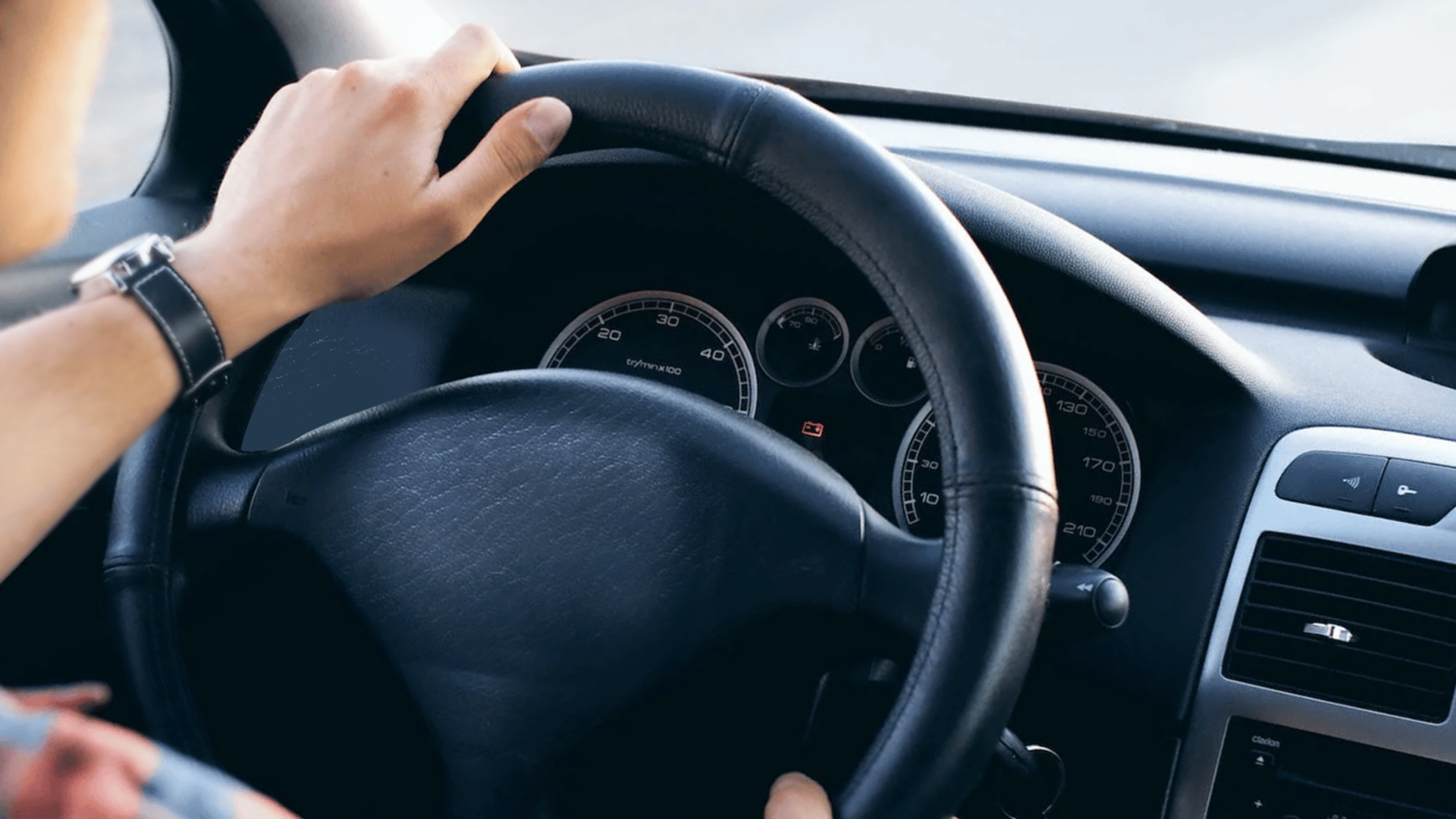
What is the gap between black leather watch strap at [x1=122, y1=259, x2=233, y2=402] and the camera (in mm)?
992

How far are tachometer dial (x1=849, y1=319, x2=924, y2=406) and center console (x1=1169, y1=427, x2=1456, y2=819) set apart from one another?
360 millimetres

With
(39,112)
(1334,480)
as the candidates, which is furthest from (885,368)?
(39,112)

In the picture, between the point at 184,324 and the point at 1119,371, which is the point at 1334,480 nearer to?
the point at 1119,371

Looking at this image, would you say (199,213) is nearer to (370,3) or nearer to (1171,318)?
(370,3)

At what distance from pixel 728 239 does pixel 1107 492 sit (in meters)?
0.47

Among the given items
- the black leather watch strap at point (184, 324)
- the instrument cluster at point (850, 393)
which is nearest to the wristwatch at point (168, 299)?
the black leather watch strap at point (184, 324)

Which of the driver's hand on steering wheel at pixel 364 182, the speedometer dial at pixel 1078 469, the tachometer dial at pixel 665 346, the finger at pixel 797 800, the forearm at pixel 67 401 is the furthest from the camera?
the tachometer dial at pixel 665 346

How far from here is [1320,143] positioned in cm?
192

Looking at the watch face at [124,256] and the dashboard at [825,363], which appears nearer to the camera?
the watch face at [124,256]

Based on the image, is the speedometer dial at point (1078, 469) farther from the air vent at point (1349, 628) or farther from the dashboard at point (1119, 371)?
the air vent at point (1349, 628)

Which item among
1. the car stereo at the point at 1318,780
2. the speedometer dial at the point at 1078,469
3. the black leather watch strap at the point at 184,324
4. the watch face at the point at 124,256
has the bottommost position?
the car stereo at the point at 1318,780

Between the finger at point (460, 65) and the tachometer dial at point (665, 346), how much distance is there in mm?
519

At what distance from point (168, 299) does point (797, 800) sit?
1.79 ft

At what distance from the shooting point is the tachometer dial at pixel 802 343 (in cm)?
157
